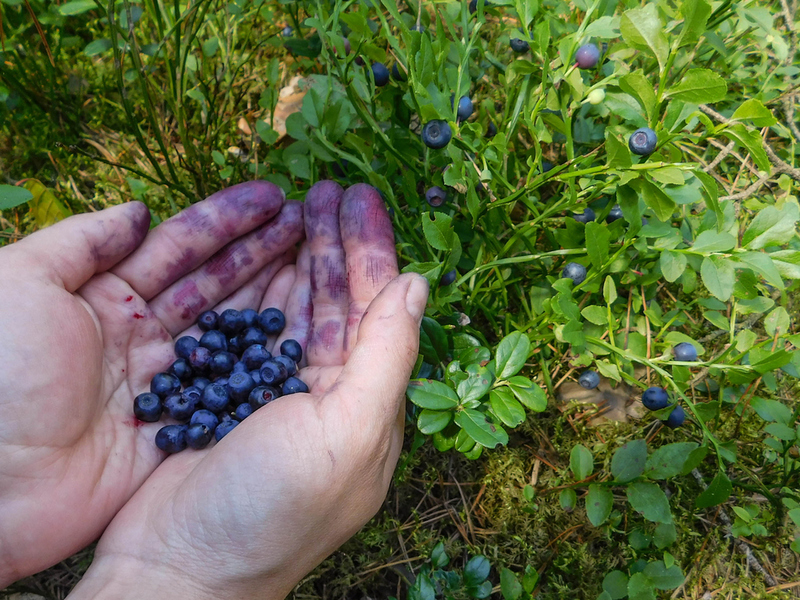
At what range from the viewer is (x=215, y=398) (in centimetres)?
181

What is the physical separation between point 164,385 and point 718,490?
163 centimetres

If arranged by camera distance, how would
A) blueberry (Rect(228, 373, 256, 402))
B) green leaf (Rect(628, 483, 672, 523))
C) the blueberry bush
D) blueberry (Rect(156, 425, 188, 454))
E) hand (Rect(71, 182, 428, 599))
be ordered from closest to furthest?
hand (Rect(71, 182, 428, 599)) < the blueberry bush < green leaf (Rect(628, 483, 672, 523)) < blueberry (Rect(156, 425, 188, 454)) < blueberry (Rect(228, 373, 256, 402))

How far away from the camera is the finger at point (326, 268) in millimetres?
1925

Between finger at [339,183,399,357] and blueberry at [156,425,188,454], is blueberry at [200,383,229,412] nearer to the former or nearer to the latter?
blueberry at [156,425,188,454]

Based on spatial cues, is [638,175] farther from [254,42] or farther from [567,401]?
[254,42]

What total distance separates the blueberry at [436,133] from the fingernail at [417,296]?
37cm

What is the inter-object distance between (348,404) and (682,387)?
41.5 inches

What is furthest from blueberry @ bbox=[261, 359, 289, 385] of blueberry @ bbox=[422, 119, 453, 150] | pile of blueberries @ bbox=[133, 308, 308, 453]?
blueberry @ bbox=[422, 119, 453, 150]

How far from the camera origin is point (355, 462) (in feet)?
4.83

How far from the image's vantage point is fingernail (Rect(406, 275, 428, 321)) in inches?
60.6

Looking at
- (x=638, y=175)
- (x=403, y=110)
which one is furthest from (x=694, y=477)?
(x=403, y=110)

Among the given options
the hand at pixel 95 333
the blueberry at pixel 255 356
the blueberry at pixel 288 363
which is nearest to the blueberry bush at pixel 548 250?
the hand at pixel 95 333

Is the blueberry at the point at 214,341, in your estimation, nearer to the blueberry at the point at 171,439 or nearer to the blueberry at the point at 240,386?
the blueberry at the point at 240,386

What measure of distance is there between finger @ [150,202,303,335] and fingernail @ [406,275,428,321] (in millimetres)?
672
